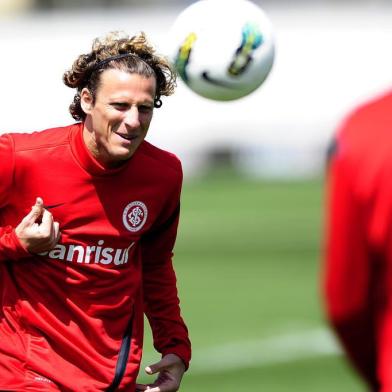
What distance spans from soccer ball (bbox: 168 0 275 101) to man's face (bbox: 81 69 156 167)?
0.80 meters

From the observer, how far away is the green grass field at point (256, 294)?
11.3 m

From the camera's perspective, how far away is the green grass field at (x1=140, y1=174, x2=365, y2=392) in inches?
444

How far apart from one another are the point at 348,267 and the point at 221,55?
2960 mm

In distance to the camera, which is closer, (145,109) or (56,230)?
(56,230)

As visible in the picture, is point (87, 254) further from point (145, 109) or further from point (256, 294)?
point (256, 294)

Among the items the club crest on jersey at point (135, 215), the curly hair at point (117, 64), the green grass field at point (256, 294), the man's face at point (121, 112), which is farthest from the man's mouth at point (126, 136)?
the green grass field at point (256, 294)

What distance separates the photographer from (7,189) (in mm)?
5250

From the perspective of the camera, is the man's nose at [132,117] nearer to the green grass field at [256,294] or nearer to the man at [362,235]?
the man at [362,235]

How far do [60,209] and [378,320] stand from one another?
7.37ft

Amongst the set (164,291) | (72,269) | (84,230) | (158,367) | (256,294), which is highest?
(84,230)

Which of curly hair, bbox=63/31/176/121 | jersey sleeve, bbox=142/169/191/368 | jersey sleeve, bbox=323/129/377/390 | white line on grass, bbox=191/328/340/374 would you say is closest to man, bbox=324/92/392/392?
jersey sleeve, bbox=323/129/377/390

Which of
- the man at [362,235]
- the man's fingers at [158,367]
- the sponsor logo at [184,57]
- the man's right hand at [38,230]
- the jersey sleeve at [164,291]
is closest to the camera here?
the man at [362,235]

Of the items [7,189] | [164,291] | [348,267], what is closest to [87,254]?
[7,189]

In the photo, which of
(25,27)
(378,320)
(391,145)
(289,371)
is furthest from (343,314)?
(25,27)
